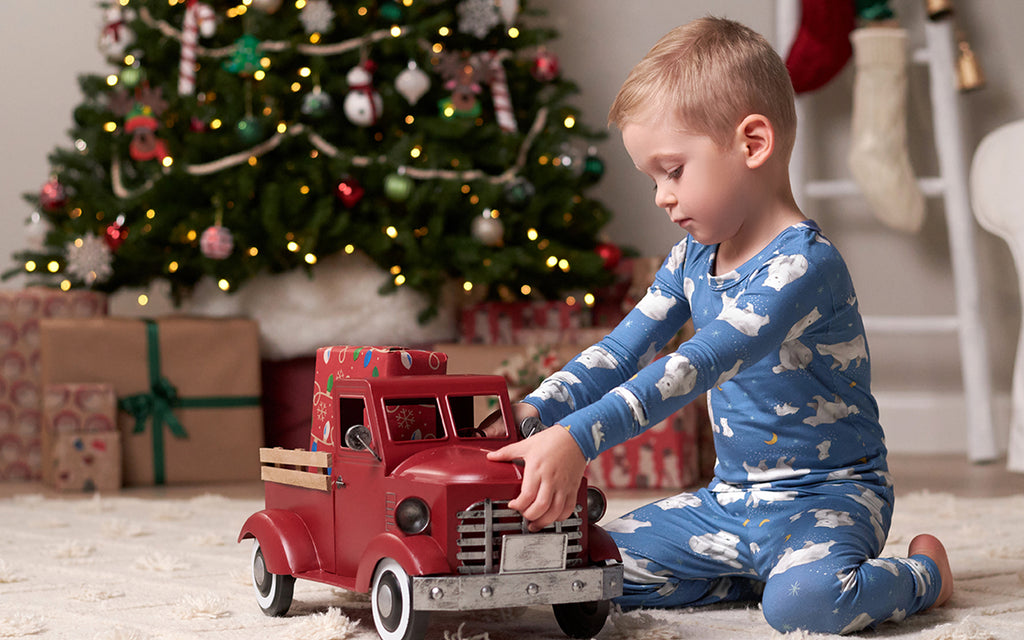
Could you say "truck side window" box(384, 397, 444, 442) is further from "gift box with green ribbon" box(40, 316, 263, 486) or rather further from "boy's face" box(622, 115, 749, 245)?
"gift box with green ribbon" box(40, 316, 263, 486)

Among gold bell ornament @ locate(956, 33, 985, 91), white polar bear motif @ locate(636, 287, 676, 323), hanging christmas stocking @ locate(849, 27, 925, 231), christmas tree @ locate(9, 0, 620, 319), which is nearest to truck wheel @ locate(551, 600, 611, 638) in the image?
white polar bear motif @ locate(636, 287, 676, 323)

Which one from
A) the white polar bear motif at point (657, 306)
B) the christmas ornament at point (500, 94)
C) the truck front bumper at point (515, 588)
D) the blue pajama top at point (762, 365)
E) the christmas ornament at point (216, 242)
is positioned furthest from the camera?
the christmas ornament at point (500, 94)

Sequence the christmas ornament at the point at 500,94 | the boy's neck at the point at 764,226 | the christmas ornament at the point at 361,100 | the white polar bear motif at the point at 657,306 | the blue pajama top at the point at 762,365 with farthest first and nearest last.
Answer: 1. the christmas ornament at the point at 500,94
2. the christmas ornament at the point at 361,100
3. the white polar bear motif at the point at 657,306
4. the boy's neck at the point at 764,226
5. the blue pajama top at the point at 762,365

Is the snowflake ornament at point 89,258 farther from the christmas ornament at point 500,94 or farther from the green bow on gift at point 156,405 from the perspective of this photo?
the christmas ornament at point 500,94

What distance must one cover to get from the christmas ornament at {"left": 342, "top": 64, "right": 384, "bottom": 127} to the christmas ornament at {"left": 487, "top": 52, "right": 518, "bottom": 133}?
264 mm

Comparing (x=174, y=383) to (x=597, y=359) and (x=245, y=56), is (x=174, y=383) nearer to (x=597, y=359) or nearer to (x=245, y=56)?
(x=245, y=56)

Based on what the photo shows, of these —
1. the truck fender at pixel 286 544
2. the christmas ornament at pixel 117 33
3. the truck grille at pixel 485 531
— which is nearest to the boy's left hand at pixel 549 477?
the truck grille at pixel 485 531

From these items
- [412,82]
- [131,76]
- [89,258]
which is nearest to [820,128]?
[412,82]

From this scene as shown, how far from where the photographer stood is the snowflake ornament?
2156 mm

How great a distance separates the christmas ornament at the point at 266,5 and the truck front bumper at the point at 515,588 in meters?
1.66

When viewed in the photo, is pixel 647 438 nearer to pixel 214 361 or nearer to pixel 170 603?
pixel 214 361

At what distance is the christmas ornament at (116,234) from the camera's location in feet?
7.05

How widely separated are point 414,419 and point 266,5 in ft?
4.91

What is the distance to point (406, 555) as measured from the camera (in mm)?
800
